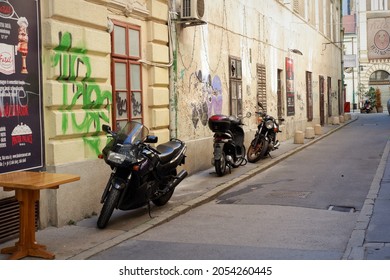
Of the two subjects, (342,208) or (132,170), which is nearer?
(132,170)

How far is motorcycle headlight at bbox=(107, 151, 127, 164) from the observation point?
6.68 metres

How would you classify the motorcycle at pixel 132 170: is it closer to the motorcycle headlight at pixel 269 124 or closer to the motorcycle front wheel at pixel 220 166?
the motorcycle front wheel at pixel 220 166

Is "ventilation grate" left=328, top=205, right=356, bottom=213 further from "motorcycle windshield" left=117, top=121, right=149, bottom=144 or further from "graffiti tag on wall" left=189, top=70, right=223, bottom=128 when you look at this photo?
"graffiti tag on wall" left=189, top=70, right=223, bottom=128

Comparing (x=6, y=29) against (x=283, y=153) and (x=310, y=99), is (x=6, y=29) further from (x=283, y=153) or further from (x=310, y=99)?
(x=310, y=99)

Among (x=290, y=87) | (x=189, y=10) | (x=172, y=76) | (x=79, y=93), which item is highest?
(x=189, y=10)

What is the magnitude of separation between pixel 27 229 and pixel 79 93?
244 cm

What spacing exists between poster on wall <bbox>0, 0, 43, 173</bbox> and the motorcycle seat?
1793mm

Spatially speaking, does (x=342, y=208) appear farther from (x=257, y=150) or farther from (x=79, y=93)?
(x=257, y=150)

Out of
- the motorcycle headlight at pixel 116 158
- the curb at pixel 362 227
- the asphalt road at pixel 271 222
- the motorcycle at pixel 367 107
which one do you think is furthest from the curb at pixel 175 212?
the motorcycle at pixel 367 107

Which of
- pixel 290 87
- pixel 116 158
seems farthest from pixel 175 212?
pixel 290 87

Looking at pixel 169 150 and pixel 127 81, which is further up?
pixel 127 81

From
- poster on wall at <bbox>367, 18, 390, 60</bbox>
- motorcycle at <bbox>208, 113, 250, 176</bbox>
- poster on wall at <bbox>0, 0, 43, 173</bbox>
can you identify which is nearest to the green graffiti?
poster on wall at <bbox>0, 0, 43, 173</bbox>

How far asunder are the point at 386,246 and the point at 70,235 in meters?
3.58

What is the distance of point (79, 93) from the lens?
741 cm
